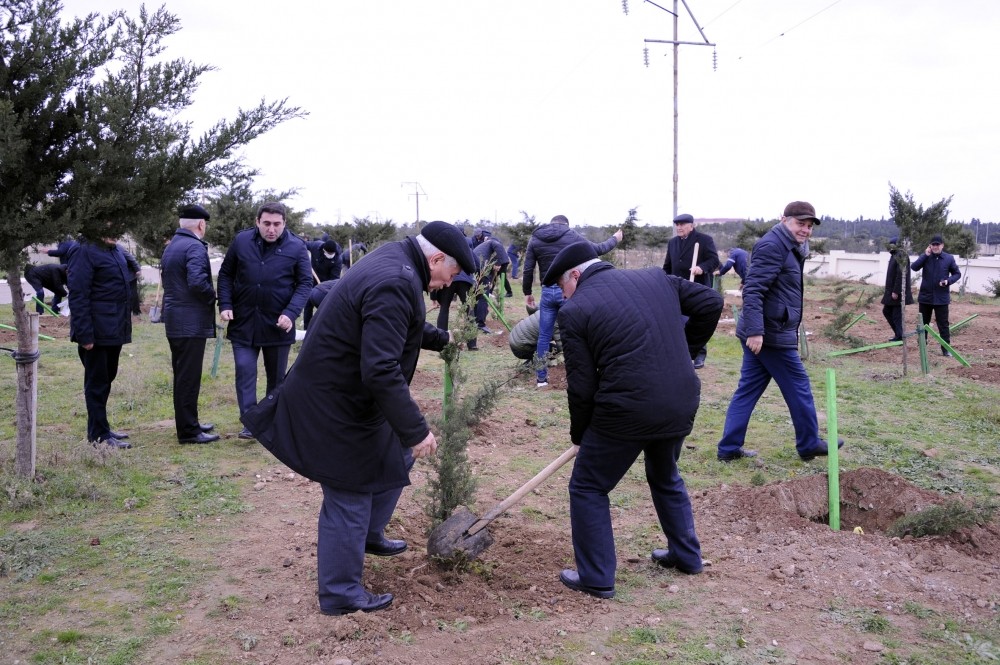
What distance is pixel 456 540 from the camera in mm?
3863

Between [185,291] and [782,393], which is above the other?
[185,291]

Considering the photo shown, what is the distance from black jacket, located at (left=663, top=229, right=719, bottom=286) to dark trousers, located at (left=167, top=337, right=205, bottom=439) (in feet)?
17.6

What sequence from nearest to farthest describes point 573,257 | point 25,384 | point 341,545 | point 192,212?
point 341,545, point 573,257, point 25,384, point 192,212

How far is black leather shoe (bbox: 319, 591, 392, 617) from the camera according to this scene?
11.2 feet

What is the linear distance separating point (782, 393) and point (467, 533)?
3.00m

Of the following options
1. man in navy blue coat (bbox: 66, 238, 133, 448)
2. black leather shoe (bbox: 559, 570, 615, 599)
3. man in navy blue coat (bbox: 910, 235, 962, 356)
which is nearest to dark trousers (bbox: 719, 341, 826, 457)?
black leather shoe (bbox: 559, 570, 615, 599)

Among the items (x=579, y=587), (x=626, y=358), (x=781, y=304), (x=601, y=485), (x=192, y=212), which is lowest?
(x=579, y=587)

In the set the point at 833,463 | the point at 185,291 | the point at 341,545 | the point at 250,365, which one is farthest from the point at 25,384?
the point at 833,463

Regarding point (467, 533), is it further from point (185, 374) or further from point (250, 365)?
point (185, 374)

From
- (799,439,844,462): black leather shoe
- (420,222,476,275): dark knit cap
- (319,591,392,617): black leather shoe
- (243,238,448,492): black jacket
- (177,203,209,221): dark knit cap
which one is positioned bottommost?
(319,591,392,617): black leather shoe

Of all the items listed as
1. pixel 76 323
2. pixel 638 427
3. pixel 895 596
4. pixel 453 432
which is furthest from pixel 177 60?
pixel 895 596

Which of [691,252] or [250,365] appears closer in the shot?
[250,365]

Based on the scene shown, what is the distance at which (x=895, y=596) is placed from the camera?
357 centimetres

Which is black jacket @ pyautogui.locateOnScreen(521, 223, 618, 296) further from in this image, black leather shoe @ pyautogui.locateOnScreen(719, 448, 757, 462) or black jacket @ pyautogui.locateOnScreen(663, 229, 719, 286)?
black leather shoe @ pyautogui.locateOnScreen(719, 448, 757, 462)
